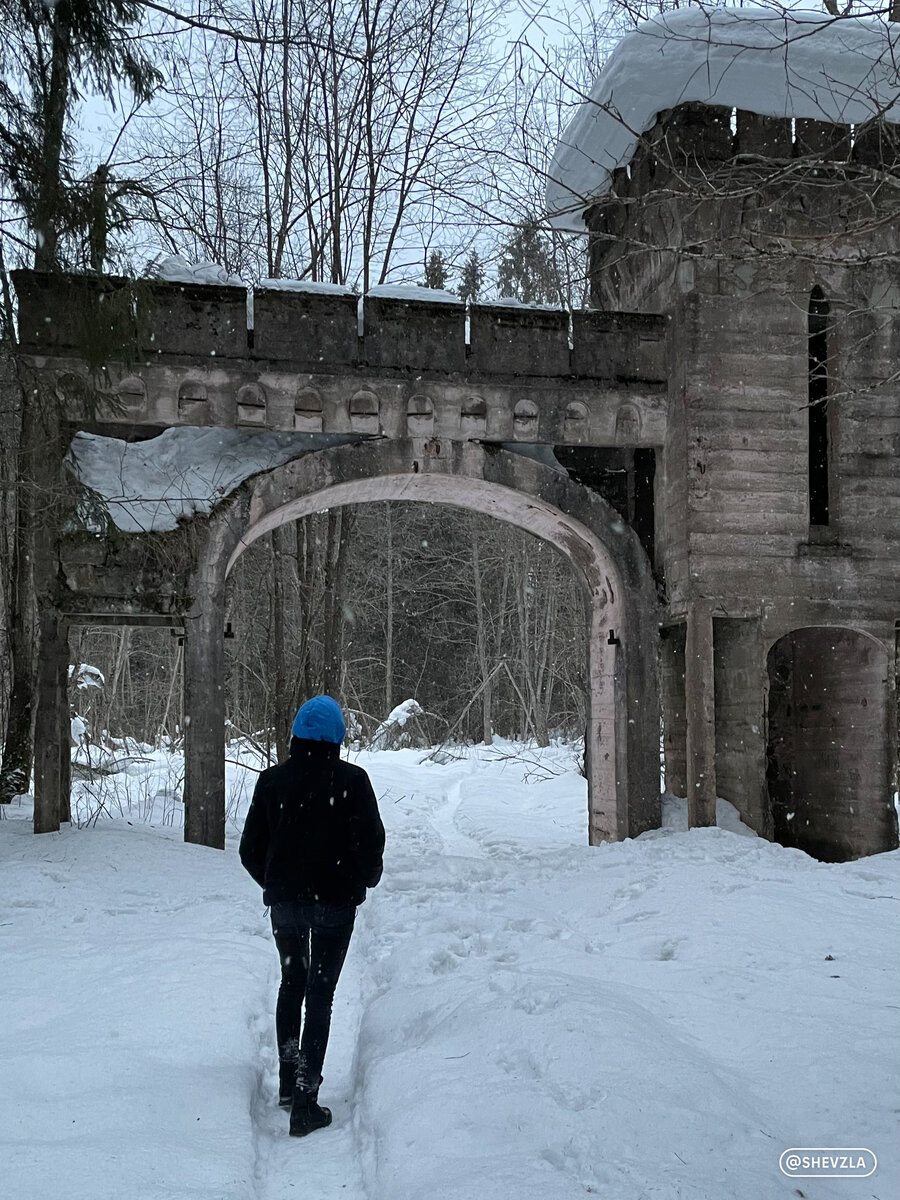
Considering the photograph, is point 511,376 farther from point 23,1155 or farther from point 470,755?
point 470,755

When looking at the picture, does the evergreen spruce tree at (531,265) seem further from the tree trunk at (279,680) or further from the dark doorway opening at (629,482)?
the tree trunk at (279,680)

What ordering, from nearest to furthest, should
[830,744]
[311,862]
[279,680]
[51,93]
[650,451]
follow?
[311,862] < [51,93] < [650,451] < [830,744] < [279,680]

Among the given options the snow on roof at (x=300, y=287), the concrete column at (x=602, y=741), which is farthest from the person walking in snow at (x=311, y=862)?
the concrete column at (x=602, y=741)

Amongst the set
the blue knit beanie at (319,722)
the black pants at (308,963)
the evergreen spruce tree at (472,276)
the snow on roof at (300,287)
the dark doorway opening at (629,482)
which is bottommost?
the black pants at (308,963)

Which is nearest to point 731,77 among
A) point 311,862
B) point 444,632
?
point 311,862

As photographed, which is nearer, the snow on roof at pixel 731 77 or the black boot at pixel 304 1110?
the black boot at pixel 304 1110

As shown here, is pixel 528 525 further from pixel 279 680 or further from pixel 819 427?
pixel 279 680

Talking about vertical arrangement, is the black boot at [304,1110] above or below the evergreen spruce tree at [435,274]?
below

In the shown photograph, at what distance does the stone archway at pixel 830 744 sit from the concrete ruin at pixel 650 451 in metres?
0.04

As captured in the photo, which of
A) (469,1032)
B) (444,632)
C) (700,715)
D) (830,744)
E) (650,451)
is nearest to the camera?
(469,1032)

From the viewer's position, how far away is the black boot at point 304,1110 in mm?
4008

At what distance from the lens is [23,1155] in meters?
3.49

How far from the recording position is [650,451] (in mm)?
11445

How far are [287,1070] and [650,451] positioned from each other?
27.9 ft
